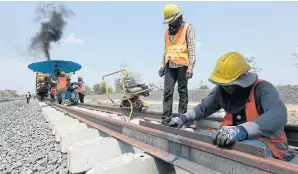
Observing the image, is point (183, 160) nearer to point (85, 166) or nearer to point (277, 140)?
point (277, 140)

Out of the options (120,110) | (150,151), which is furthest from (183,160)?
(120,110)

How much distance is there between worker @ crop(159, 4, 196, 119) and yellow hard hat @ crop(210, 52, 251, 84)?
1908mm

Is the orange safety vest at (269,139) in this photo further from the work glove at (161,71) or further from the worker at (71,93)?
the worker at (71,93)

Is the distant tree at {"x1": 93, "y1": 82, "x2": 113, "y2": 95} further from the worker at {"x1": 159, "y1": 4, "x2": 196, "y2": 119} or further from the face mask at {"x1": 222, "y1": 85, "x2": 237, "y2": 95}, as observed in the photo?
the face mask at {"x1": 222, "y1": 85, "x2": 237, "y2": 95}

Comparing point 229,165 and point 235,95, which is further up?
point 235,95

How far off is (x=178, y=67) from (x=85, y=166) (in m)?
2.24

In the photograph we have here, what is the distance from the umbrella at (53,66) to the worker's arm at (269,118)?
50.6 feet

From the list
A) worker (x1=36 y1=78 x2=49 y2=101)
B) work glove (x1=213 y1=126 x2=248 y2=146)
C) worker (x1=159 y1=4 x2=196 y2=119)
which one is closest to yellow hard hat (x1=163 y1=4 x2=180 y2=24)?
worker (x1=159 y1=4 x2=196 y2=119)

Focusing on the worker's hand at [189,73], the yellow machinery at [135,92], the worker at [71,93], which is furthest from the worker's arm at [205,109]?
the worker at [71,93]

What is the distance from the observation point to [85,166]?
2906 millimetres

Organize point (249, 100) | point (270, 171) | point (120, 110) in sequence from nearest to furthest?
point (270, 171) < point (249, 100) < point (120, 110)

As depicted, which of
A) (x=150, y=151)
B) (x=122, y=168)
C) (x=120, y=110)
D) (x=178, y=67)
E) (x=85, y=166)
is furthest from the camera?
(x=120, y=110)

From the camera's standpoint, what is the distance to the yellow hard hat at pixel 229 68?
2348 mm

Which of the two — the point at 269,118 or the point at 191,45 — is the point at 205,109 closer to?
the point at 269,118
